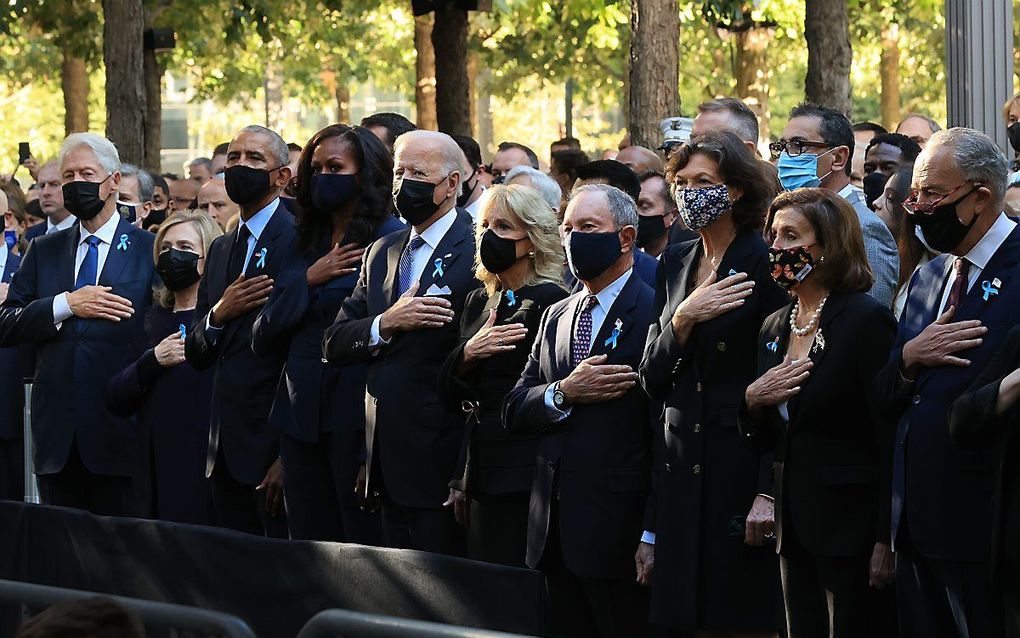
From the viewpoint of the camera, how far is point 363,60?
3994cm

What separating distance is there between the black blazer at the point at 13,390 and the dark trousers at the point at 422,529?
3.60 m

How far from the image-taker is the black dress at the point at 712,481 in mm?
6484

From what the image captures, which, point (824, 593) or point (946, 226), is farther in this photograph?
point (824, 593)

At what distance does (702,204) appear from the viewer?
661 centimetres

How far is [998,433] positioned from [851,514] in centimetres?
74

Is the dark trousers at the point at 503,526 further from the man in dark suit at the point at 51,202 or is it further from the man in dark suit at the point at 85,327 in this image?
the man in dark suit at the point at 51,202

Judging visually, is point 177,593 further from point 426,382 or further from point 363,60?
point 363,60

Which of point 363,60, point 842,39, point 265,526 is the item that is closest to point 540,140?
point 363,60

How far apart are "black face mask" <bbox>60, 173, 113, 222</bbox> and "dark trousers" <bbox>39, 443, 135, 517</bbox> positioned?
50.1 inches

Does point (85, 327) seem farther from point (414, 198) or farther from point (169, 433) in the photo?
point (414, 198)

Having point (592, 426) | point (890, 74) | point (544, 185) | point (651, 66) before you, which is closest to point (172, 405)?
point (544, 185)

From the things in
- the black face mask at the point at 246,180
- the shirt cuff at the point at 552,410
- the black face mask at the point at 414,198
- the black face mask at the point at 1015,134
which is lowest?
the shirt cuff at the point at 552,410

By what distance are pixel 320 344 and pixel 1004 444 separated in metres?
3.73

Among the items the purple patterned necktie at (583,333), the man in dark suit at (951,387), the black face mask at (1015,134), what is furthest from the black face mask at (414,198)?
the black face mask at (1015,134)
